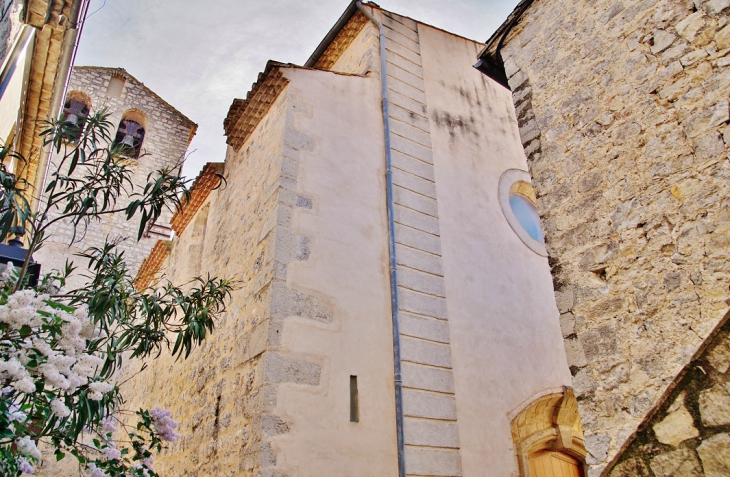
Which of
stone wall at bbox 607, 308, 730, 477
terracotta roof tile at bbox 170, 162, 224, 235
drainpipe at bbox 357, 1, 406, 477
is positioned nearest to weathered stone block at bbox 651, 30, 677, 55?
stone wall at bbox 607, 308, 730, 477

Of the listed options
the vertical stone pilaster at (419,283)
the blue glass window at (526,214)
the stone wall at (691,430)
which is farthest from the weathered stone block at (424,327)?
the stone wall at (691,430)

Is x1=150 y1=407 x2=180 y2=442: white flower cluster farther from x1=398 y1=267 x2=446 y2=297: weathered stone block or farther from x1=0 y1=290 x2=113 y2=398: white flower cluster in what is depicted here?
x1=398 y1=267 x2=446 y2=297: weathered stone block

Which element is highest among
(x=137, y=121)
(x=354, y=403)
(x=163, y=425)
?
(x=137, y=121)

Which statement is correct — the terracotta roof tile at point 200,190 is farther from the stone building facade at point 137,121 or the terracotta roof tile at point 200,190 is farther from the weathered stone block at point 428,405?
the stone building facade at point 137,121

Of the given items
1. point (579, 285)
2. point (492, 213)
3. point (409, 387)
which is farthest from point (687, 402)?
point (492, 213)

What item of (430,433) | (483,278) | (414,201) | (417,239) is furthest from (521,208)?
(430,433)

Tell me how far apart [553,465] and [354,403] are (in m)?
2.40

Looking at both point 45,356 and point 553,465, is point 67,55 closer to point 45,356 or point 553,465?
point 45,356

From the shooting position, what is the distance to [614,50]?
10.6 feet

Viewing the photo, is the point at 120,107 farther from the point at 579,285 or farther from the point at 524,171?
the point at 579,285

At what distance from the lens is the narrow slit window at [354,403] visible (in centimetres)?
398

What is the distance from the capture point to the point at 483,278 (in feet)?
18.0

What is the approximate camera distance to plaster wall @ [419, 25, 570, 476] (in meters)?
4.69

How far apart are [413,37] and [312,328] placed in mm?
4486
